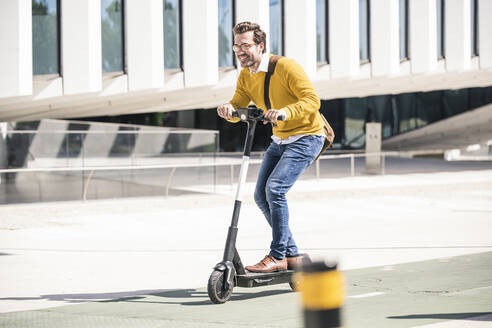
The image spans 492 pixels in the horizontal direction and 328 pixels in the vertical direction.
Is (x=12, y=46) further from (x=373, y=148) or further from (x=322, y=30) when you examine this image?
(x=373, y=148)

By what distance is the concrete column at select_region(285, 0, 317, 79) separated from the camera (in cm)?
2214

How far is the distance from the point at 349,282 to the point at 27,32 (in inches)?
458

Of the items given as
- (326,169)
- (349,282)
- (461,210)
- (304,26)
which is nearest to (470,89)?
(326,169)

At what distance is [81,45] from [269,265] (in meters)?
12.5

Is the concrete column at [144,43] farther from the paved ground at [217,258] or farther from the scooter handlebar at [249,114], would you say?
the scooter handlebar at [249,114]

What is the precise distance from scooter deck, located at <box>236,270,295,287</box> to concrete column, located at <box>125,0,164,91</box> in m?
13.2

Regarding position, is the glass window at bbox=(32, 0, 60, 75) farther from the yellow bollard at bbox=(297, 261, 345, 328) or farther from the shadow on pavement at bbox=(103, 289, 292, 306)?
the yellow bollard at bbox=(297, 261, 345, 328)

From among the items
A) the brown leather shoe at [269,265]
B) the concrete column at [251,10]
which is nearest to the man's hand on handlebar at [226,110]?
the brown leather shoe at [269,265]

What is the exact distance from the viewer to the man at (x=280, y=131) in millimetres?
5969

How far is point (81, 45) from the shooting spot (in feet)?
57.6

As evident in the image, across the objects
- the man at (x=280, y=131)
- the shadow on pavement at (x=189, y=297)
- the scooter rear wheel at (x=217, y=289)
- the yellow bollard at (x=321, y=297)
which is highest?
the man at (x=280, y=131)

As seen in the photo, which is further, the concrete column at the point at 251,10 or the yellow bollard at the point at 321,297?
the concrete column at the point at 251,10

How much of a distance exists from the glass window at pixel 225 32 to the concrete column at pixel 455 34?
9165 millimetres

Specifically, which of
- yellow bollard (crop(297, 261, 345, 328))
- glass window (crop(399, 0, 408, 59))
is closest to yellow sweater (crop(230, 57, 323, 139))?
yellow bollard (crop(297, 261, 345, 328))
